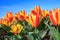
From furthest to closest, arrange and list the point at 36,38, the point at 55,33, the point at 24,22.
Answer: the point at 24,22 < the point at 36,38 < the point at 55,33

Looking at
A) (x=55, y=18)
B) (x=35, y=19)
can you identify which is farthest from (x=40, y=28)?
(x=55, y=18)

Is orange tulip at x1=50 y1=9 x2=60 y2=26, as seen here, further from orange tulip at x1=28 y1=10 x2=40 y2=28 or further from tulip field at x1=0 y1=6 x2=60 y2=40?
orange tulip at x1=28 y1=10 x2=40 y2=28

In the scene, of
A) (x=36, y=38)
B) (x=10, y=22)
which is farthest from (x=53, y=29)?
(x=10, y=22)

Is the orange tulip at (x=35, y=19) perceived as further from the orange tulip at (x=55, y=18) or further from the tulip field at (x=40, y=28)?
the orange tulip at (x=55, y=18)

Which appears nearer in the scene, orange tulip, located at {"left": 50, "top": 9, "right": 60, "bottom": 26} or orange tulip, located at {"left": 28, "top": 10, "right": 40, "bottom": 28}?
orange tulip, located at {"left": 50, "top": 9, "right": 60, "bottom": 26}

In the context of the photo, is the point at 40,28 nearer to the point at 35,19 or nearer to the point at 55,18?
the point at 35,19

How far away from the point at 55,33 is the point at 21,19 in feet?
4.11

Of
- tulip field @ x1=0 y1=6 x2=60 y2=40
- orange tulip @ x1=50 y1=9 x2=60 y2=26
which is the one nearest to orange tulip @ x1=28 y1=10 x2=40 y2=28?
tulip field @ x1=0 y1=6 x2=60 y2=40

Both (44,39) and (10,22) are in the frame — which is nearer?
(44,39)

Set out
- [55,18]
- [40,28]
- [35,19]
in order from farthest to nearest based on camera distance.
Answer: [40,28]
[35,19]
[55,18]

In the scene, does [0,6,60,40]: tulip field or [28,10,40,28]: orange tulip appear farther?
[28,10,40,28]: orange tulip

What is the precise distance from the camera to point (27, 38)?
261cm

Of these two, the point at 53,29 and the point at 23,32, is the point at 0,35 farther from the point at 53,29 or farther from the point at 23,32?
the point at 53,29

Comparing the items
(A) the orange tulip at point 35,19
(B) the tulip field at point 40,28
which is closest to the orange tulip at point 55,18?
(B) the tulip field at point 40,28
